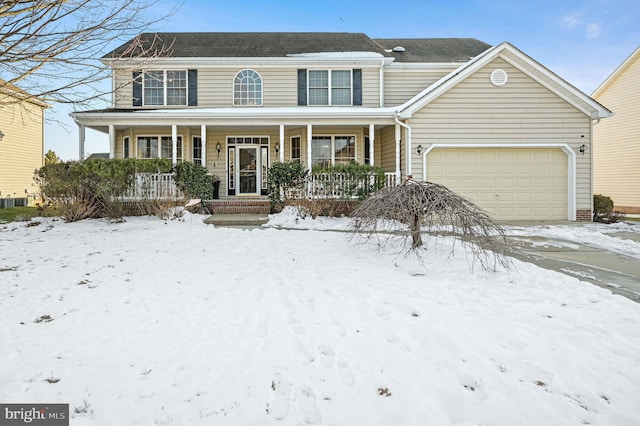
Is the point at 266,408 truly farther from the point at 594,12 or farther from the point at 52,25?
the point at 594,12

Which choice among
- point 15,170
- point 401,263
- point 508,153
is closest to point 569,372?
point 401,263

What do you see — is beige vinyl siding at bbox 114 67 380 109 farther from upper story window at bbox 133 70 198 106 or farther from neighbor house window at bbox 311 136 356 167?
neighbor house window at bbox 311 136 356 167

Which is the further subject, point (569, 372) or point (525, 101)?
point (525, 101)

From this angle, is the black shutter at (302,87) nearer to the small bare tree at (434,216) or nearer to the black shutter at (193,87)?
the black shutter at (193,87)

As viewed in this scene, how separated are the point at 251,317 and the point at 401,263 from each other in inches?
106

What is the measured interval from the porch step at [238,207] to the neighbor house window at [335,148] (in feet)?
11.3

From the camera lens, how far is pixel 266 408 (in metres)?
2.15

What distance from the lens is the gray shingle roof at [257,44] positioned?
1398cm

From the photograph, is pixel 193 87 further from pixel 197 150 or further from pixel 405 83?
pixel 405 83

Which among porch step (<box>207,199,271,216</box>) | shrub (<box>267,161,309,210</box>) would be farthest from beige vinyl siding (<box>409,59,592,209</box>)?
porch step (<box>207,199,271,216</box>)

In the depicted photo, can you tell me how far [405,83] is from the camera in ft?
47.6

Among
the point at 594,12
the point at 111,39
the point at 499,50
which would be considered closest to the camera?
the point at 111,39

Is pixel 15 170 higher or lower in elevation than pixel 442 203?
higher

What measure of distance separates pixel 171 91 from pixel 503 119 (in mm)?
11620
